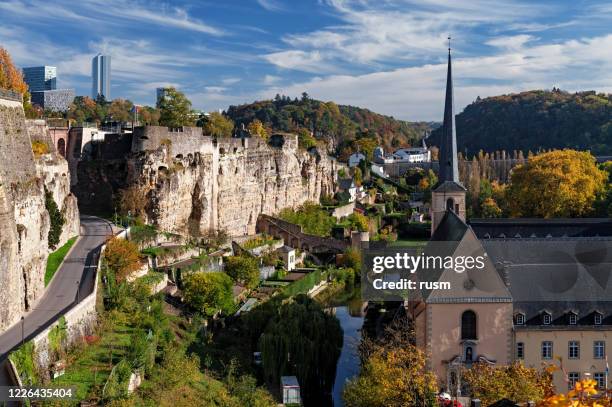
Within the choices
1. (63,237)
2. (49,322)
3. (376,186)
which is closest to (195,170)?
(63,237)

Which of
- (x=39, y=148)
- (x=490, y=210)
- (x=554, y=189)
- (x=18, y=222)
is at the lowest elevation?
(x=490, y=210)

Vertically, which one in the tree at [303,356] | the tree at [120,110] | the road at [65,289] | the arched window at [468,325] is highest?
the tree at [120,110]

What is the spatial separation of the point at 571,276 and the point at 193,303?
1656 centimetres

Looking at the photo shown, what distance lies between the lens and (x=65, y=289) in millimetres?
27719

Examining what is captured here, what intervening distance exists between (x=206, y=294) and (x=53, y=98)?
5824 cm

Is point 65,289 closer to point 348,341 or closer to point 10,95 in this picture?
point 10,95

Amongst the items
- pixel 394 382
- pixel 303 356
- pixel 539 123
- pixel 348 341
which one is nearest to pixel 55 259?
pixel 303 356

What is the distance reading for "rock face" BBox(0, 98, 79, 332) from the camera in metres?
23.2

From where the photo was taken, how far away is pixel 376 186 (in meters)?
91.9

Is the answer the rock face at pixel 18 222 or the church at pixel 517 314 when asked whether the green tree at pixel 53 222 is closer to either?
the rock face at pixel 18 222

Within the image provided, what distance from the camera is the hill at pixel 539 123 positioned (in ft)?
376

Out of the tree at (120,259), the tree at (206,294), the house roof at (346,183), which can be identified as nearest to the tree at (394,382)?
the tree at (206,294)

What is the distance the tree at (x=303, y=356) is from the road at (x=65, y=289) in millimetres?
7506

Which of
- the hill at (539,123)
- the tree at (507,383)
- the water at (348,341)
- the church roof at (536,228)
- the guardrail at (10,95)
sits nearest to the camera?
the tree at (507,383)
